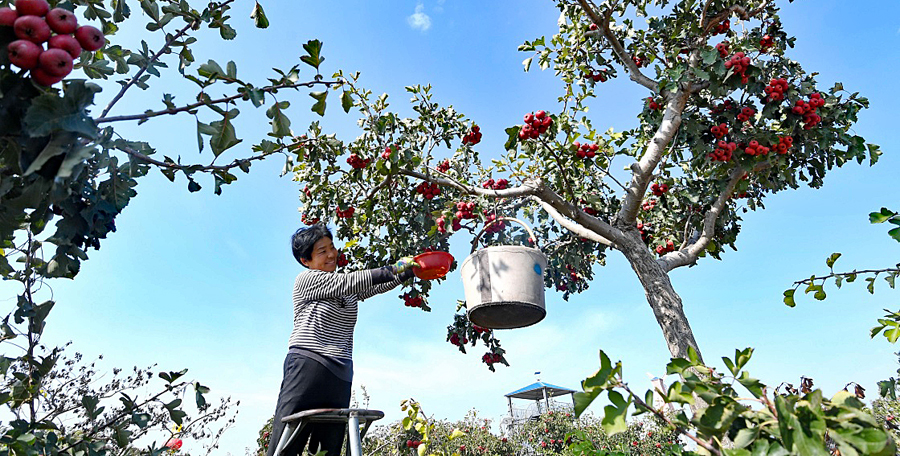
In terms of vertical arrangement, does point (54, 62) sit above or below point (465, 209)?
below

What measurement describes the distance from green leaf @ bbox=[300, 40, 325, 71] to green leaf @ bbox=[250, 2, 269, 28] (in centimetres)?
26

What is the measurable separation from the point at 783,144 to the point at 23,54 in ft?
14.4

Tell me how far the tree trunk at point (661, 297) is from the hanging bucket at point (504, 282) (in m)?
1.24

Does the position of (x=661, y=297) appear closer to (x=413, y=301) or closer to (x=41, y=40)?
(x=413, y=301)

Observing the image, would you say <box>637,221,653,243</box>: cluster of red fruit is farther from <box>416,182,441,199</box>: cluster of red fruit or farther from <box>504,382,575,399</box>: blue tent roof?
<box>504,382,575,399</box>: blue tent roof

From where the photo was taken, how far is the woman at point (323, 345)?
6.89 feet

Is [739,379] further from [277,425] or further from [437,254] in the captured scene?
[277,425]

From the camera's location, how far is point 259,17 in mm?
1427

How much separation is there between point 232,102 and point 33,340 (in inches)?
39.0

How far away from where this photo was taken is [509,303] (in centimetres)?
263

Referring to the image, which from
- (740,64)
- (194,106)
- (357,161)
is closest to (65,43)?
A: (194,106)

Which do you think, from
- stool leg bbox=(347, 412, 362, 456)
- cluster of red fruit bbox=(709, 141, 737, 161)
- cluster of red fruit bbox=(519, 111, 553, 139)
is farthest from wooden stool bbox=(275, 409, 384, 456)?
cluster of red fruit bbox=(709, 141, 737, 161)

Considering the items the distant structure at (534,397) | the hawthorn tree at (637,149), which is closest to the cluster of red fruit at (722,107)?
the hawthorn tree at (637,149)

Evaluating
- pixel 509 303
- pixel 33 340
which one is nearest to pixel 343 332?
pixel 509 303
